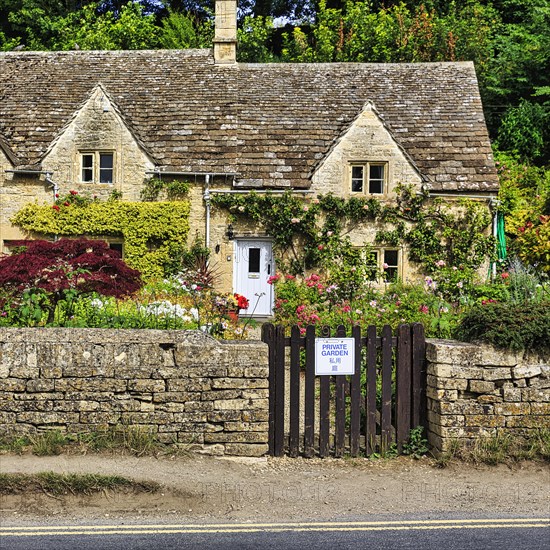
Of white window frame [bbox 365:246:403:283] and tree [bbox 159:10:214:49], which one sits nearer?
white window frame [bbox 365:246:403:283]

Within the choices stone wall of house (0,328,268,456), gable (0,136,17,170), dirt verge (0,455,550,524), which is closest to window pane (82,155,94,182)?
gable (0,136,17,170)

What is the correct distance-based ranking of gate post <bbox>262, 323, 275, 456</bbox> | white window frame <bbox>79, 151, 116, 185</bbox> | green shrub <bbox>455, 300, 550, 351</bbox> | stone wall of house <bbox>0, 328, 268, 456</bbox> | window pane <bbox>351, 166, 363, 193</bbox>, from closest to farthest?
stone wall of house <bbox>0, 328, 268, 456</bbox> → green shrub <bbox>455, 300, 550, 351</bbox> → gate post <bbox>262, 323, 275, 456</bbox> → window pane <bbox>351, 166, 363, 193</bbox> → white window frame <bbox>79, 151, 116, 185</bbox>

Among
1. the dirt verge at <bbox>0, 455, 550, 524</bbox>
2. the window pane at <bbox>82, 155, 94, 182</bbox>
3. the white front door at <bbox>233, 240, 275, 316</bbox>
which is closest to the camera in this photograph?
the dirt verge at <bbox>0, 455, 550, 524</bbox>

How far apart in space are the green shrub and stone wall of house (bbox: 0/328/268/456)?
261cm

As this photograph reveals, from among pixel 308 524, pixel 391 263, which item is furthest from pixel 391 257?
pixel 308 524

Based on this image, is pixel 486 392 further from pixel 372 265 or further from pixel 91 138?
pixel 91 138

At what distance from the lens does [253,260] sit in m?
20.0

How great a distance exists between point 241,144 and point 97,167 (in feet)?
14.2

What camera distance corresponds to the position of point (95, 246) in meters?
11.3

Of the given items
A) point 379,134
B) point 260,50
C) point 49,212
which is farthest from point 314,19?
point 49,212

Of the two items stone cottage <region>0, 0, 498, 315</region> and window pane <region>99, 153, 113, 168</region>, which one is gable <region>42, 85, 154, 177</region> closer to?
stone cottage <region>0, 0, 498, 315</region>

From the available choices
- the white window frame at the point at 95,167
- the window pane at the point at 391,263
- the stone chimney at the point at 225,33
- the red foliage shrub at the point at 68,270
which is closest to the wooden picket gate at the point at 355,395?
the red foliage shrub at the point at 68,270

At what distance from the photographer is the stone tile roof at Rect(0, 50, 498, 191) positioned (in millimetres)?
20031

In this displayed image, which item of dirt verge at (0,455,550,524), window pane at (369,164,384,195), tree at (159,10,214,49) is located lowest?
dirt verge at (0,455,550,524)
